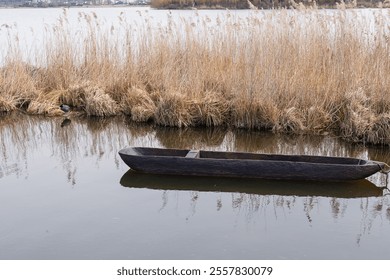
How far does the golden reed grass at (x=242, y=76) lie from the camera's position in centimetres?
778

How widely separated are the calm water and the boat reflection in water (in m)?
0.01

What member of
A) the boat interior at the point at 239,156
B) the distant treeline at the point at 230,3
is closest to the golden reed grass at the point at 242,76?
the boat interior at the point at 239,156

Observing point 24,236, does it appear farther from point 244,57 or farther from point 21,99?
point 21,99

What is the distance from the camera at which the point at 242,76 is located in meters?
8.28

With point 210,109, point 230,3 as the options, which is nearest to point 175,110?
point 210,109

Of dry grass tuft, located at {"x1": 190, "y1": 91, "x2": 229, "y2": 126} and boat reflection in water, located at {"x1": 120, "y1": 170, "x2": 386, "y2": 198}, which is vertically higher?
dry grass tuft, located at {"x1": 190, "y1": 91, "x2": 229, "y2": 126}

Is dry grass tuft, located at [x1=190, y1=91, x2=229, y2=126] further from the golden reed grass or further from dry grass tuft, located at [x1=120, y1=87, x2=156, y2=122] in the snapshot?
dry grass tuft, located at [x1=120, y1=87, x2=156, y2=122]

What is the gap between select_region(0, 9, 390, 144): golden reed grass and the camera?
25.5ft

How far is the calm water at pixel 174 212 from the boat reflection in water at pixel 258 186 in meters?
0.01

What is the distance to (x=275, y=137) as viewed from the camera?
7707 mm

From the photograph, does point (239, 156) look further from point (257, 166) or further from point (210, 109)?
point (210, 109)

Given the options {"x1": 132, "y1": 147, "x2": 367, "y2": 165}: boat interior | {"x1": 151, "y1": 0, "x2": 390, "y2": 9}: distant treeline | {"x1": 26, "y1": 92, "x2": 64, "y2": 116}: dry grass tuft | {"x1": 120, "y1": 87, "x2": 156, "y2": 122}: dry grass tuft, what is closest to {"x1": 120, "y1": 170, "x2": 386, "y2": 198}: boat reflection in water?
{"x1": 132, "y1": 147, "x2": 367, "y2": 165}: boat interior

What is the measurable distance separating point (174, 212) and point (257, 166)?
118 centimetres

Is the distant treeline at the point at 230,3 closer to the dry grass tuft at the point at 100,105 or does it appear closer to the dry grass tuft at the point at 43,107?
the dry grass tuft at the point at 100,105
